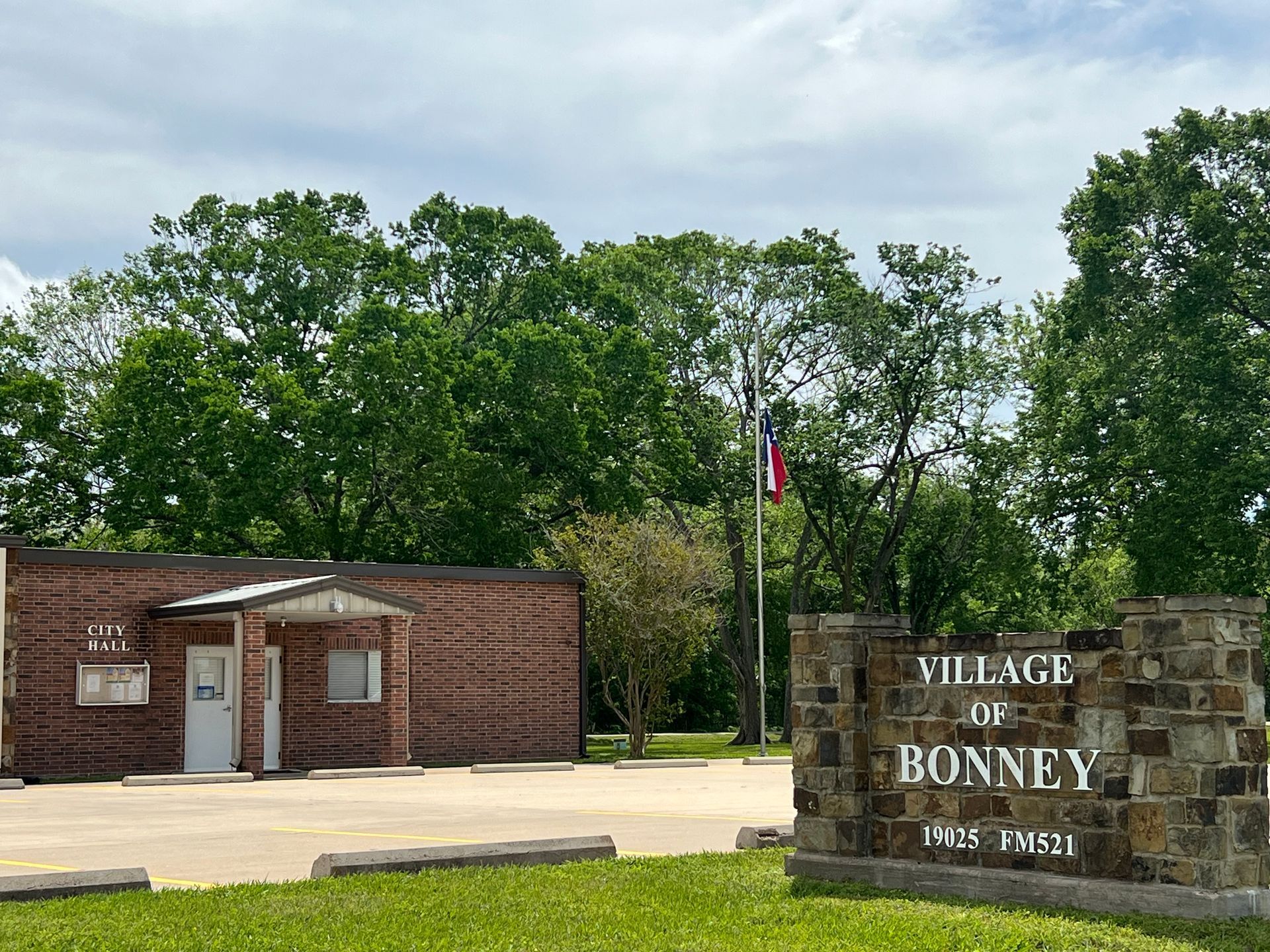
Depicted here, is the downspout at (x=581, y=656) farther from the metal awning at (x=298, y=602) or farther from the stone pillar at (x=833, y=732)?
the stone pillar at (x=833, y=732)

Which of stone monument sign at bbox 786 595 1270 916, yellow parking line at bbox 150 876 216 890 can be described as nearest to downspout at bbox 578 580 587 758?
yellow parking line at bbox 150 876 216 890

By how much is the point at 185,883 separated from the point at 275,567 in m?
19.1

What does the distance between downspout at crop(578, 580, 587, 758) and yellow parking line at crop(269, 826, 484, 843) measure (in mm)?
17423

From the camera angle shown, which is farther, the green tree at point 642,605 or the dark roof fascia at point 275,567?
the green tree at point 642,605

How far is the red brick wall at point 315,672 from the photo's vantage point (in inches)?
1048

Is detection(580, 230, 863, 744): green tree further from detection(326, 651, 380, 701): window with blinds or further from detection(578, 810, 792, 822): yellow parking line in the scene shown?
detection(578, 810, 792, 822): yellow parking line

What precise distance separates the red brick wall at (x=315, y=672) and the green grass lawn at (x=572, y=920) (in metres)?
18.0

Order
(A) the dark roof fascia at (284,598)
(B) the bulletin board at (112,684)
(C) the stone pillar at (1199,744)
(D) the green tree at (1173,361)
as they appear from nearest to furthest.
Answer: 1. (C) the stone pillar at (1199,744)
2. (A) the dark roof fascia at (284,598)
3. (B) the bulletin board at (112,684)
4. (D) the green tree at (1173,361)

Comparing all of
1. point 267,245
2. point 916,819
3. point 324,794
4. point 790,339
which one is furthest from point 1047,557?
point 916,819

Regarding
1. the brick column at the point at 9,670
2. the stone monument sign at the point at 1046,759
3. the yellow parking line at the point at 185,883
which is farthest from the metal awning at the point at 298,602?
the stone monument sign at the point at 1046,759

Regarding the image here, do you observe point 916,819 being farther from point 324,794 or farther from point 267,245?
point 267,245

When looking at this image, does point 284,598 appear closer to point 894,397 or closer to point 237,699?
point 237,699

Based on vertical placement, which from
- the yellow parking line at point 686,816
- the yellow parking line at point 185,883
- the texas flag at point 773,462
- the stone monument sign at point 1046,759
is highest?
the texas flag at point 773,462

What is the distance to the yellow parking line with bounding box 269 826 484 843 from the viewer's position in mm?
14133
